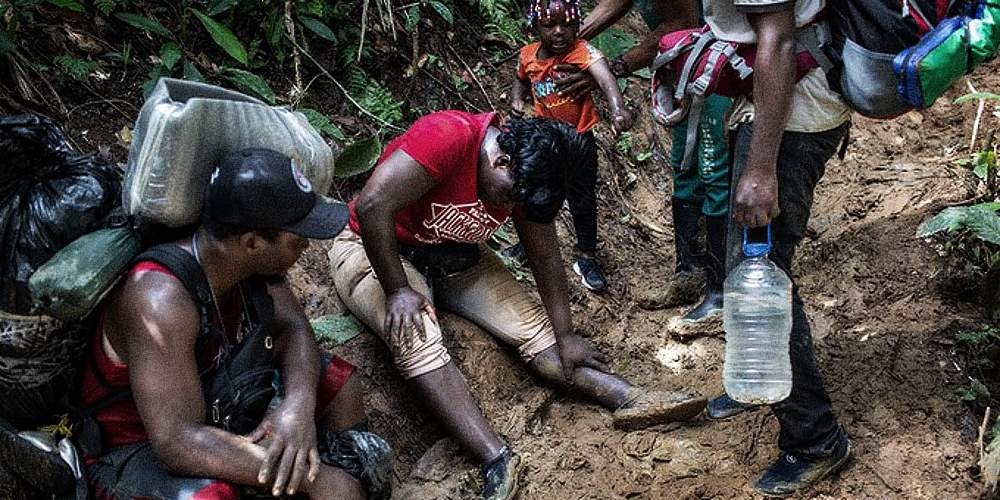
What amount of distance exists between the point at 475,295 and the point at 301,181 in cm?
155

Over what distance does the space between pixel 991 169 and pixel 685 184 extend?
1515mm

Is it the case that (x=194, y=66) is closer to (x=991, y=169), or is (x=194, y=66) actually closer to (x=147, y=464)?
(x=147, y=464)

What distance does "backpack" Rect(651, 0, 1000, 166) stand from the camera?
2.74 meters

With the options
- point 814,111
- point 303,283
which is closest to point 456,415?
point 303,283

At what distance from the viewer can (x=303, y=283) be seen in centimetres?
424

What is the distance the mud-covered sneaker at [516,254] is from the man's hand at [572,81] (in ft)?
2.70

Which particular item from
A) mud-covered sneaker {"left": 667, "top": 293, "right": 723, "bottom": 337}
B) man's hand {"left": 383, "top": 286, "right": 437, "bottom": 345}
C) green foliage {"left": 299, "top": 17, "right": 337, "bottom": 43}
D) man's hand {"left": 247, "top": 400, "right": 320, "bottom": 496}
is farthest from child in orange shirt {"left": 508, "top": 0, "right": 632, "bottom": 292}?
man's hand {"left": 247, "top": 400, "right": 320, "bottom": 496}

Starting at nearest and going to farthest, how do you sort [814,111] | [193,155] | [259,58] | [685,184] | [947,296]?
1. [193,155]
2. [814,111]
3. [947,296]
4. [685,184]
5. [259,58]

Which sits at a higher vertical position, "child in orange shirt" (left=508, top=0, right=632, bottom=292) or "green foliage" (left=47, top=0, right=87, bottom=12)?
"green foliage" (left=47, top=0, right=87, bottom=12)

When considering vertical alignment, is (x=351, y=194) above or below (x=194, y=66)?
below

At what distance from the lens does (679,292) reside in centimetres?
476

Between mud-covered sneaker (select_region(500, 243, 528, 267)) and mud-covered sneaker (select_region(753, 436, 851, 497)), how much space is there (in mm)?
1861

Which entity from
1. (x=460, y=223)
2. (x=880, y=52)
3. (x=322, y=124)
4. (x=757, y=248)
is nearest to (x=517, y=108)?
(x=322, y=124)

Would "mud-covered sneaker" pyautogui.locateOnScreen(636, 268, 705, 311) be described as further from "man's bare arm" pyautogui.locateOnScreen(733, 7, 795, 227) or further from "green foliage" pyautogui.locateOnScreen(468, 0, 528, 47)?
"green foliage" pyautogui.locateOnScreen(468, 0, 528, 47)
